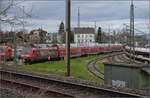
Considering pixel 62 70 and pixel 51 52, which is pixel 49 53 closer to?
pixel 51 52

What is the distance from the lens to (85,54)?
Answer: 6306cm

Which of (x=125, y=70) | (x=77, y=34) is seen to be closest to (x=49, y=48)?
(x=125, y=70)

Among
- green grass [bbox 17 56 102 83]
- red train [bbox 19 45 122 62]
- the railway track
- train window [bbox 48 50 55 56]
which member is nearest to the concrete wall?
the railway track

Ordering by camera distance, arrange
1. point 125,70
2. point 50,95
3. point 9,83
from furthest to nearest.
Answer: point 9,83, point 125,70, point 50,95

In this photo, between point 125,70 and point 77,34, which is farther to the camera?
point 77,34

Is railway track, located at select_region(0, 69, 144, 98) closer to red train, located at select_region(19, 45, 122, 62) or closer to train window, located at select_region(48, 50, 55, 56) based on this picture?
red train, located at select_region(19, 45, 122, 62)

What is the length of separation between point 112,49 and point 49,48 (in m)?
46.9

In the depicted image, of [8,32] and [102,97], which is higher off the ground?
[8,32]

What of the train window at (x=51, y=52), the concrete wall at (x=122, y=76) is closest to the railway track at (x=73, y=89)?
the concrete wall at (x=122, y=76)

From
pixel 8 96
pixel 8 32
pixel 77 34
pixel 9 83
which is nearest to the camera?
pixel 8 96

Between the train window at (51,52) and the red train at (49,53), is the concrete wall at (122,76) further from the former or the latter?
the train window at (51,52)

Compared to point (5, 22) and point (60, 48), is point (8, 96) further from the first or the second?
point (60, 48)

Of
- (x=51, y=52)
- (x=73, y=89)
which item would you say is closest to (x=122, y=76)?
(x=73, y=89)

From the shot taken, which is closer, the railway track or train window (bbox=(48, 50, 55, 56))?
the railway track
